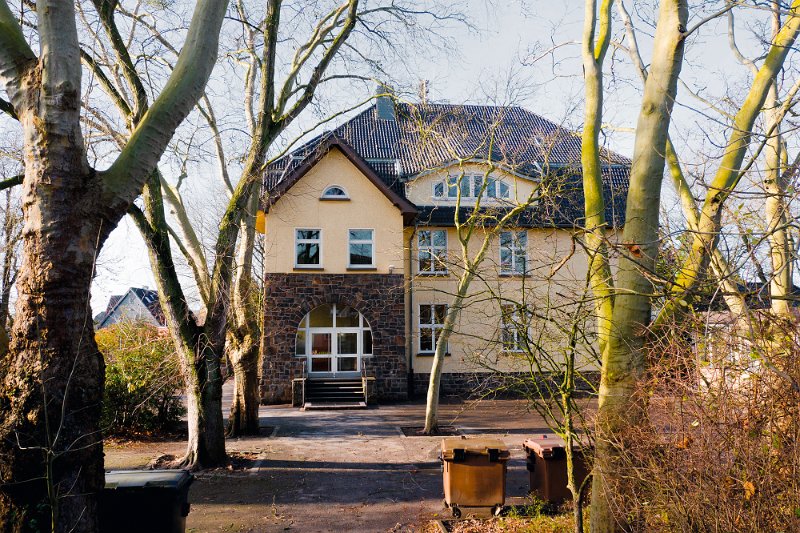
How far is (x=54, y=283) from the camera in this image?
5141mm

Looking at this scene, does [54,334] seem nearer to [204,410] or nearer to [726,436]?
[726,436]

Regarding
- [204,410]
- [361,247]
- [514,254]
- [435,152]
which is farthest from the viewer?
[435,152]

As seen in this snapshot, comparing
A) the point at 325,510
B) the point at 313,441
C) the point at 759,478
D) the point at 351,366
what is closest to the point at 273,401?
the point at 351,366

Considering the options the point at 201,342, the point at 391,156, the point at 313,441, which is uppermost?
the point at 391,156

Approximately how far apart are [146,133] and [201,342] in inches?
243

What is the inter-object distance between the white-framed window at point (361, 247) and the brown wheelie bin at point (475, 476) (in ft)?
48.2

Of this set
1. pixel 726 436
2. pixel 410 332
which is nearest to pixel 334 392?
pixel 410 332

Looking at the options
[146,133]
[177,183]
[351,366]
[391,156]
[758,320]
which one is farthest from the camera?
[391,156]

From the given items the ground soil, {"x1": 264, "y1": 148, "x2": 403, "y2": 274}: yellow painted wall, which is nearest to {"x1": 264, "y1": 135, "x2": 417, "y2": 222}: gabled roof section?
{"x1": 264, "y1": 148, "x2": 403, "y2": 274}: yellow painted wall

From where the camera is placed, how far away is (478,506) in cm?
820

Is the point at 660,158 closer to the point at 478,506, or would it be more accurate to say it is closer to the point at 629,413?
the point at 629,413

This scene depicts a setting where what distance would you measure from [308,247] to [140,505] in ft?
55.2

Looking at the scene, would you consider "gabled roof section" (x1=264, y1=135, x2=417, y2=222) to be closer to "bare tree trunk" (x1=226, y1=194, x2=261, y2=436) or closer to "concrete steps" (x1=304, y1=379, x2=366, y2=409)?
"concrete steps" (x1=304, y1=379, x2=366, y2=409)

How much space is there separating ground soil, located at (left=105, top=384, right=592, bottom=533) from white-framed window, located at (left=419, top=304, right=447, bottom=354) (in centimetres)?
506
